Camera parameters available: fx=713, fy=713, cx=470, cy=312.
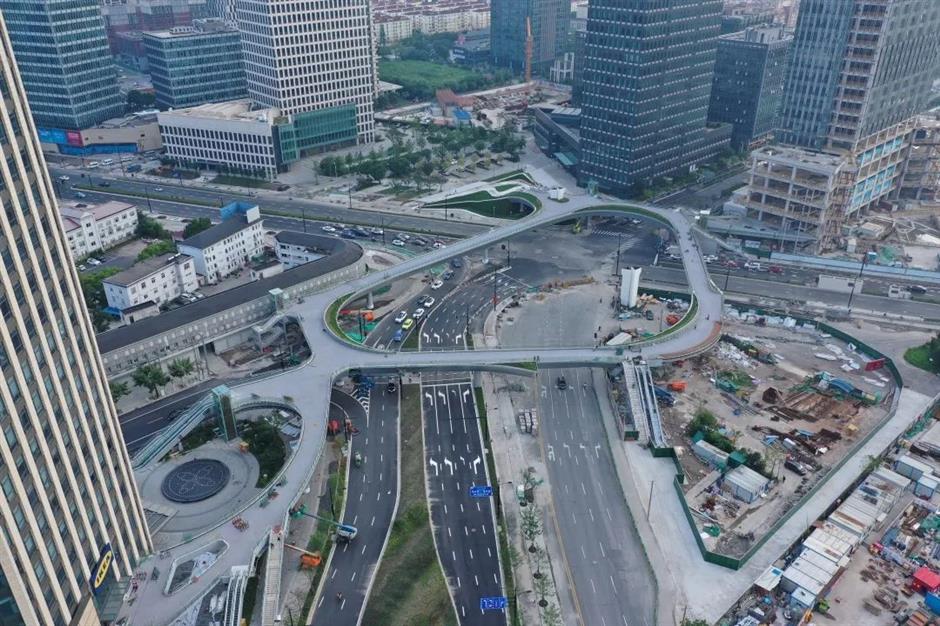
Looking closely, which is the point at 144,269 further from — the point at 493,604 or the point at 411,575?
the point at 493,604

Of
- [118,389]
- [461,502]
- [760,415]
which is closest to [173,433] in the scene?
[118,389]

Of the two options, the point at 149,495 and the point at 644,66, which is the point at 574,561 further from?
the point at 644,66

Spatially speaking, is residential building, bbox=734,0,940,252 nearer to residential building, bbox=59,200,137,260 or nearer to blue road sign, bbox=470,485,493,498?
blue road sign, bbox=470,485,493,498

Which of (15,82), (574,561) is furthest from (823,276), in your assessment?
(15,82)

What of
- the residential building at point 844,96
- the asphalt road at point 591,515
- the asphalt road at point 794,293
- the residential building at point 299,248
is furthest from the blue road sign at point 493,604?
the residential building at point 844,96

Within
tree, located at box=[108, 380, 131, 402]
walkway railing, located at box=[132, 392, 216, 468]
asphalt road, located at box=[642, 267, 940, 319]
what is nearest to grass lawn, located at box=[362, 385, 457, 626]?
walkway railing, located at box=[132, 392, 216, 468]
